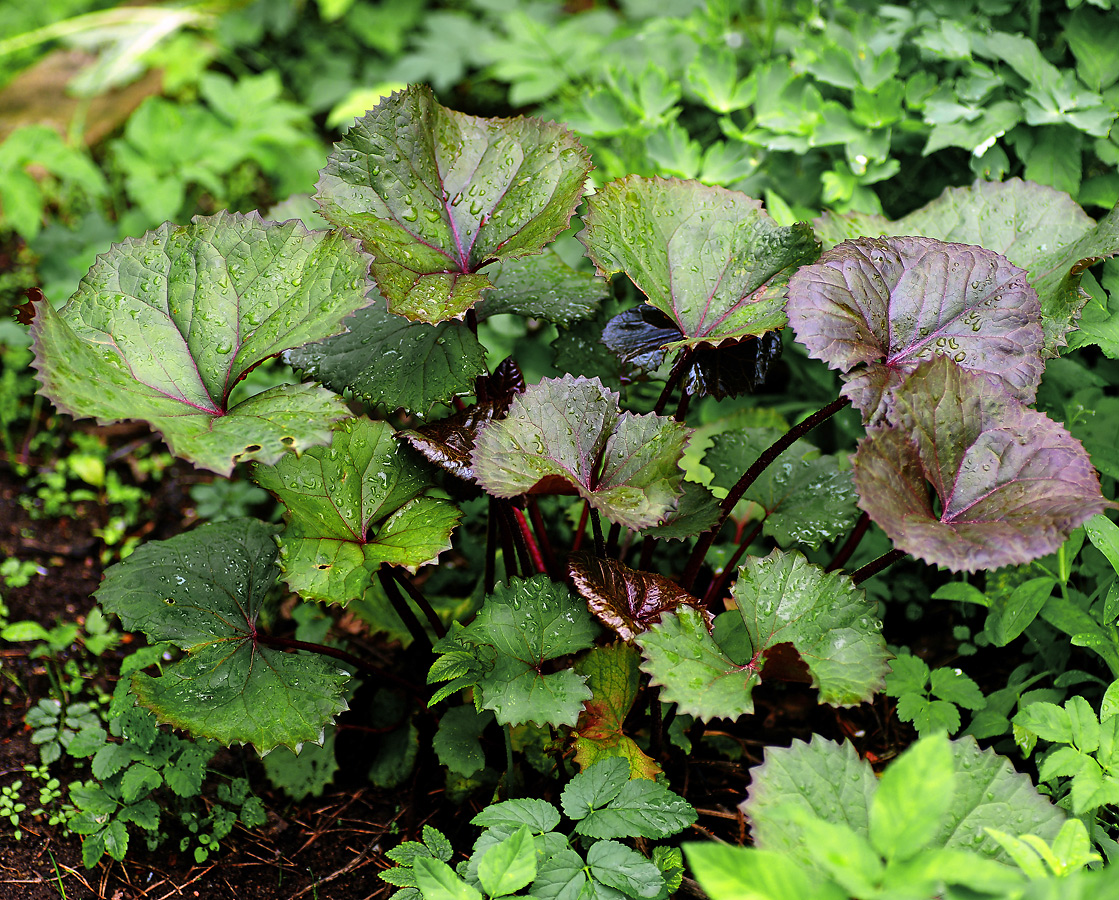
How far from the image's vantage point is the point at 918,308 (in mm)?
1457

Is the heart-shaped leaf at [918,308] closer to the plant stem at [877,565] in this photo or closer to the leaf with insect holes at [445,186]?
the plant stem at [877,565]

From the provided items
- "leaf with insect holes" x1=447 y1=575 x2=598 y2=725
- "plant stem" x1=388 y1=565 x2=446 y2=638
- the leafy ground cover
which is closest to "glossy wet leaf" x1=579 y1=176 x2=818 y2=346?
the leafy ground cover

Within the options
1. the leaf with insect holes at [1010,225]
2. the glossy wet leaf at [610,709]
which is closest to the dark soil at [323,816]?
the glossy wet leaf at [610,709]

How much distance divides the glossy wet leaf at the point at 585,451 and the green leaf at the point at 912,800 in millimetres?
472

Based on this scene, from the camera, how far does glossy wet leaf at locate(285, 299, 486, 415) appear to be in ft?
5.10

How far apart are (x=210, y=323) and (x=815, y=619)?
112 cm

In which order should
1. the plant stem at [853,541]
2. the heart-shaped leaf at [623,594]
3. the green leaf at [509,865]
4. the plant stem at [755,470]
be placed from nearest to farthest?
the green leaf at [509,865] → the heart-shaped leaf at [623,594] → the plant stem at [755,470] → the plant stem at [853,541]

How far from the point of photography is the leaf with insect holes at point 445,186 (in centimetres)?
152

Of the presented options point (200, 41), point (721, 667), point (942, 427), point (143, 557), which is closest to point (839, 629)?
point (721, 667)

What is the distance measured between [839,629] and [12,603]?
→ 1.96 meters

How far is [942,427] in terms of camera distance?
134cm

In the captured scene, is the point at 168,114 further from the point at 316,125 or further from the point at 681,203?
the point at 681,203

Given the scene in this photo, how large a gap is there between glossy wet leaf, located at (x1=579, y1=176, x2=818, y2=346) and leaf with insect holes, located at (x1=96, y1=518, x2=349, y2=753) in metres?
0.89

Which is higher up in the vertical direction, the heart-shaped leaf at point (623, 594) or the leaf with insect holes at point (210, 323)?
the leaf with insect holes at point (210, 323)
